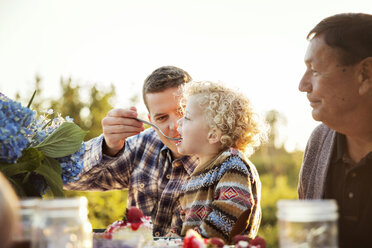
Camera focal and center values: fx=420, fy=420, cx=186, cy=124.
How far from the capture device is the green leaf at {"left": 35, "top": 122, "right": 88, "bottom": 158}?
1453 millimetres

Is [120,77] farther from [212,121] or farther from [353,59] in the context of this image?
[353,59]

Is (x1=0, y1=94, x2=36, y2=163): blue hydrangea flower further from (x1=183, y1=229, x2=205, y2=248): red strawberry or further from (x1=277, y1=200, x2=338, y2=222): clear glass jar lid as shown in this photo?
(x1=277, y1=200, x2=338, y2=222): clear glass jar lid

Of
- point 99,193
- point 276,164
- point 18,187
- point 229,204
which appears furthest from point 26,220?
point 276,164

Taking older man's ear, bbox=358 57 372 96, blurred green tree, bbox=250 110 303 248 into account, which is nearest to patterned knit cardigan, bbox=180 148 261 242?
older man's ear, bbox=358 57 372 96

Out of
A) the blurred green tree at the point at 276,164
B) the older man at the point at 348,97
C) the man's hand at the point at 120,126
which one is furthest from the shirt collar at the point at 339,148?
the blurred green tree at the point at 276,164

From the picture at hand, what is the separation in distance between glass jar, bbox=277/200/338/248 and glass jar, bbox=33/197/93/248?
0.44 meters

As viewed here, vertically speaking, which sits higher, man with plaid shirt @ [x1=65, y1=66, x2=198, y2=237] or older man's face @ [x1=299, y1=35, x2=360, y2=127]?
older man's face @ [x1=299, y1=35, x2=360, y2=127]

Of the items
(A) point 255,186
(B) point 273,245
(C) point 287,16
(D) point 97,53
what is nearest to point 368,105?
(A) point 255,186

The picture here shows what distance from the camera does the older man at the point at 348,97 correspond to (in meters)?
1.57

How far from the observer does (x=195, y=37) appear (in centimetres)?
1030

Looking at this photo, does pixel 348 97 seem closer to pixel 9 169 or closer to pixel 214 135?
pixel 214 135

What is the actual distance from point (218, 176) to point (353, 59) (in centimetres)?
78

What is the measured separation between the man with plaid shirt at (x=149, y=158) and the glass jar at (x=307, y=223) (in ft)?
4.77

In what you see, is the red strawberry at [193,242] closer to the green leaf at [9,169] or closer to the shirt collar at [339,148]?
the green leaf at [9,169]
